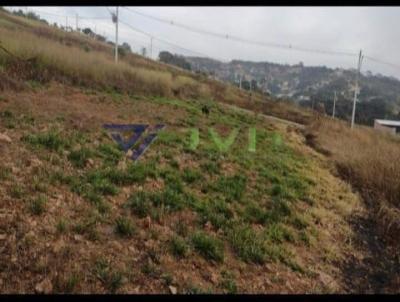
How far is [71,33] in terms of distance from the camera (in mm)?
19016

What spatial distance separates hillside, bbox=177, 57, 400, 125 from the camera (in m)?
40.2

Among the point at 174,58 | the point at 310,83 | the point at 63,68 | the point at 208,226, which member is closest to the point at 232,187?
the point at 208,226

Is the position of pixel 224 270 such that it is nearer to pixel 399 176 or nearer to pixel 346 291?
pixel 346 291

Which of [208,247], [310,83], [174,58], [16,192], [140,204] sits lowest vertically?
[208,247]

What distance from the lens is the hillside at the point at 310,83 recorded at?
132 ft

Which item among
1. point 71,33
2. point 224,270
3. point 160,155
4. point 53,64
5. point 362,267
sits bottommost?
point 362,267

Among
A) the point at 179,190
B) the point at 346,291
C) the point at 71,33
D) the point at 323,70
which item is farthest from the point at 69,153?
the point at 323,70

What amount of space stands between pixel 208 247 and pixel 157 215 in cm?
75

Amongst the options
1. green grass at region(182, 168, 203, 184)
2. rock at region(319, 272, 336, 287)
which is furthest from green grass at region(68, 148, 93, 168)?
rock at region(319, 272, 336, 287)

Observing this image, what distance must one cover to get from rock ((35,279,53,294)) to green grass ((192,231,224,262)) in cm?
152

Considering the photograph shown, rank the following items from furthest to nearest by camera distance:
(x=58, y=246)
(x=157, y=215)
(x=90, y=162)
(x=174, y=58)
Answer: (x=174, y=58) → (x=90, y=162) → (x=157, y=215) → (x=58, y=246)

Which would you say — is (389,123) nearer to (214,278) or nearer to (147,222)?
(147,222)

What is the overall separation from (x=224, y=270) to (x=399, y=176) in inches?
230

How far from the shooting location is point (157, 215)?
4.27 m
